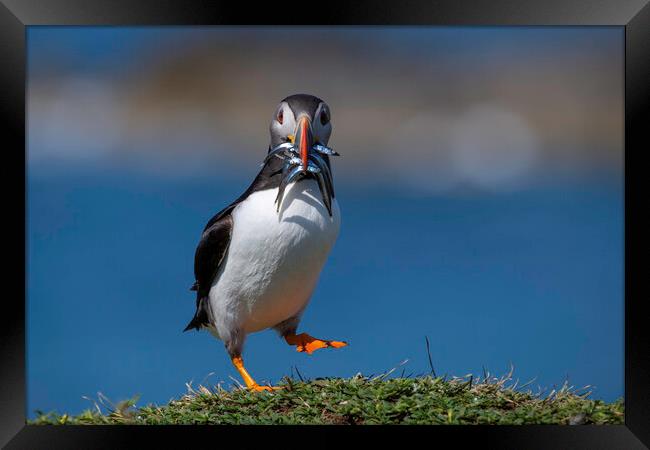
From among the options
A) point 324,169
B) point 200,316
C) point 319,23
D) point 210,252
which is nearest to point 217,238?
point 210,252

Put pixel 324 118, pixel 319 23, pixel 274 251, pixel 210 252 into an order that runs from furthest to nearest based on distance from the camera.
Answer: pixel 210 252 < pixel 324 118 < pixel 274 251 < pixel 319 23

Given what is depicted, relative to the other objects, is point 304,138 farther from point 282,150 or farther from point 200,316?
point 200,316

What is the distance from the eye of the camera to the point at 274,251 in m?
6.36

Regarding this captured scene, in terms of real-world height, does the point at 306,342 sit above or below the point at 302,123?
below

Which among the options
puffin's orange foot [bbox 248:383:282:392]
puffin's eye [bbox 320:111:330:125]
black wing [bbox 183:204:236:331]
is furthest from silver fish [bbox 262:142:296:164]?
puffin's orange foot [bbox 248:383:282:392]

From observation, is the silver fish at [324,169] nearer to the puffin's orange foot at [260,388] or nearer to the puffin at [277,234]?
the puffin at [277,234]

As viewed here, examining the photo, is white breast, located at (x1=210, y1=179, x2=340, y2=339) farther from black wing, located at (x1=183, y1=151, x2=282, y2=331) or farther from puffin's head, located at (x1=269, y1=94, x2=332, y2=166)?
puffin's head, located at (x1=269, y1=94, x2=332, y2=166)

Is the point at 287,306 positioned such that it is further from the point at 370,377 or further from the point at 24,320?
the point at 24,320

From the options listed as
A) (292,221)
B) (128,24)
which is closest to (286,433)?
(292,221)

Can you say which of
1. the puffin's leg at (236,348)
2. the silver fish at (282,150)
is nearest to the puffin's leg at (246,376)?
the puffin's leg at (236,348)

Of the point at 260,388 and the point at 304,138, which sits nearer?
the point at 304,138

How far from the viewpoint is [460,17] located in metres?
5.51

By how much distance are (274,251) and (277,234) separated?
115 millimetres

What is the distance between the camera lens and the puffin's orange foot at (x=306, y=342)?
6.97 meters
